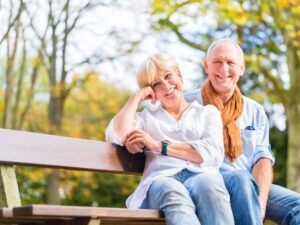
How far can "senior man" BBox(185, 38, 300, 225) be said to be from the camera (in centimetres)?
395

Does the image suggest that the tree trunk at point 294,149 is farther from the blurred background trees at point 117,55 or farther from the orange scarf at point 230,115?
the orange scarf at point 230,115

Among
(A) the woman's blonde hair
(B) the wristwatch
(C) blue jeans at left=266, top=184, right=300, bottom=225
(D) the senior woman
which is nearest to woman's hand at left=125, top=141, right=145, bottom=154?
(D) the senior woman

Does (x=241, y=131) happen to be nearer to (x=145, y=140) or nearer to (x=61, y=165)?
(x=145, y=140)

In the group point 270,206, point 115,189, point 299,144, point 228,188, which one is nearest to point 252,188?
point 228,188

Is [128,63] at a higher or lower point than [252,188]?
lower

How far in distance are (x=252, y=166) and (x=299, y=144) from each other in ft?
19.2

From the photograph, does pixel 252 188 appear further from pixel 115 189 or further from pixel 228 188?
pixel 115 189

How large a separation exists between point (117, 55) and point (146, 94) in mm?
10567

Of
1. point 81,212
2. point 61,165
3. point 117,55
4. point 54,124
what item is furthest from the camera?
point 117,55

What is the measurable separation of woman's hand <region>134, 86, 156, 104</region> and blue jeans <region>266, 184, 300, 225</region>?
0.85m

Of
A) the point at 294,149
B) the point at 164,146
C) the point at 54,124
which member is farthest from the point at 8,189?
the point at 54,124

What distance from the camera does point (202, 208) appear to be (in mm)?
3377

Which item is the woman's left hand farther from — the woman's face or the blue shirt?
the blue shirt

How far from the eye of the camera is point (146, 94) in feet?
12.5
